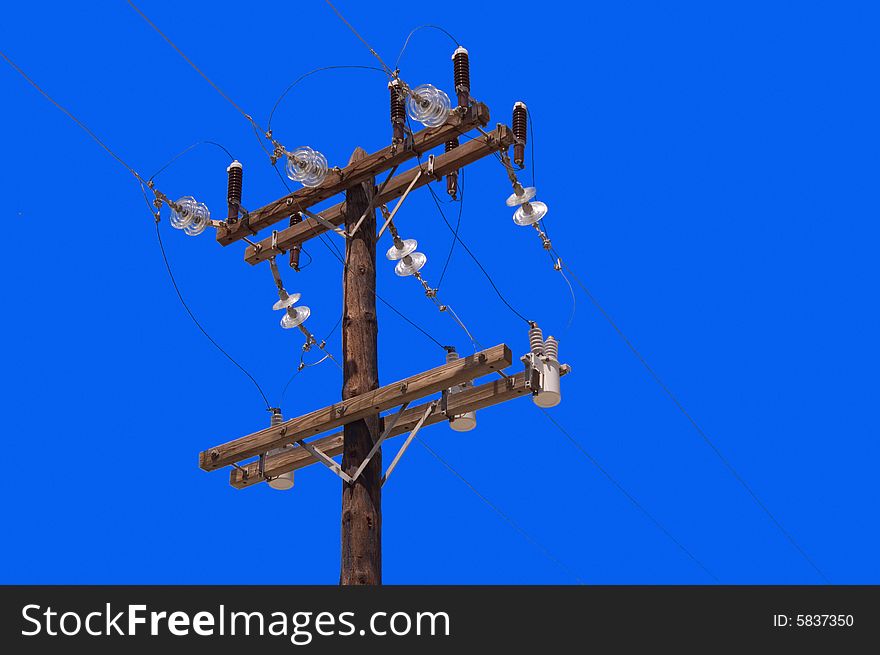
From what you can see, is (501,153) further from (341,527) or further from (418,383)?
(341,527)

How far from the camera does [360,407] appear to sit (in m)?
13.3

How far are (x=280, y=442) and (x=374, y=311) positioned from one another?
126cm

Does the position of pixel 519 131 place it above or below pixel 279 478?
above

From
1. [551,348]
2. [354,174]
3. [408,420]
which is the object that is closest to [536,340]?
[551,348]

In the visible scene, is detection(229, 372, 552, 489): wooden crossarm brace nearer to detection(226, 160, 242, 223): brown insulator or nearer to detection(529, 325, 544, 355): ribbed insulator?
detection(529, 325, 544, 355): ribbed insulator

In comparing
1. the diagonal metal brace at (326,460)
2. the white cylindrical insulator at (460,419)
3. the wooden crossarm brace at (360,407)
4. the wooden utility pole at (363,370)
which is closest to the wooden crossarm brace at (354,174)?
the wooden utility pole at (363,370)

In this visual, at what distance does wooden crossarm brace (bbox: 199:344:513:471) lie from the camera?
1280cm

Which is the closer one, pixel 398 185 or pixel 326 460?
pixel 326 460

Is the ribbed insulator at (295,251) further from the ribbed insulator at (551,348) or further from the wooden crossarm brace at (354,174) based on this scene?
the ribbed insulator at (551,348)

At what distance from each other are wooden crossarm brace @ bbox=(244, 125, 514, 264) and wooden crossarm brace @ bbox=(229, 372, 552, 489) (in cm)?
183

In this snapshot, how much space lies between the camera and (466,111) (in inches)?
542

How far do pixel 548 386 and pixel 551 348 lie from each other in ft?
1.19

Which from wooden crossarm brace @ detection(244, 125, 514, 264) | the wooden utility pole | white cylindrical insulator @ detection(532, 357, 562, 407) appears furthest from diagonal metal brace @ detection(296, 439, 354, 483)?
wooden crossarm brace @ detection(244, 125, 514, 264)

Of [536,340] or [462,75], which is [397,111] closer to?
[462,75]
